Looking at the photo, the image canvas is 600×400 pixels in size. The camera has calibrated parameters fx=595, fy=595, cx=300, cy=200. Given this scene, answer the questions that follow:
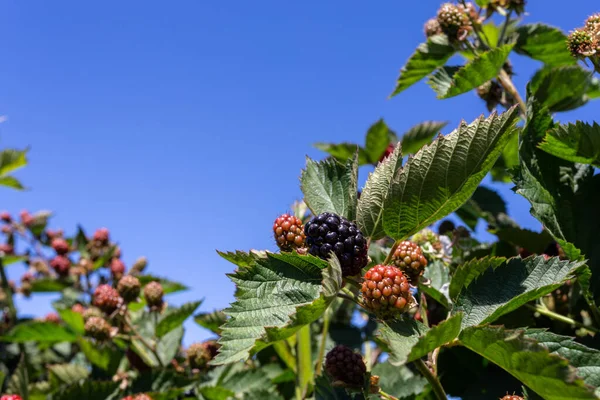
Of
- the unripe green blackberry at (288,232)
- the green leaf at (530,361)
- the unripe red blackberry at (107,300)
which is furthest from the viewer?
the unripe red blackberry at (107,300)

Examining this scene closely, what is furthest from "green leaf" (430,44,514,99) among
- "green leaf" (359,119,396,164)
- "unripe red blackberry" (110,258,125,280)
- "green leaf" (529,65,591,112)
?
"unripe red blackberry" (110,258,125,280)

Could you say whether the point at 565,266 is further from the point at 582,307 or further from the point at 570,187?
the point at 582,307

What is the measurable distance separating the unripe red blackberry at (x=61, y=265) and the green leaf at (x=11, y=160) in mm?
984

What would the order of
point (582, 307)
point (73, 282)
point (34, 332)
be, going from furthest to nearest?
1. point (73, 282)
2. point (34, 332)
3. point (582, 307)

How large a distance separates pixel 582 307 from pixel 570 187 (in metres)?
0.41

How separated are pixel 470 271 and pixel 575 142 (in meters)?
0.50

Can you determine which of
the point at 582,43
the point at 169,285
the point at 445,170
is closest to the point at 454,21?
the point at 582,43

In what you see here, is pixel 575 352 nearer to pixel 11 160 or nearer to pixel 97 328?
pixel 97 328

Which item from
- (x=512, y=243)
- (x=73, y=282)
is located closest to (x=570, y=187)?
(x=512, y=243)

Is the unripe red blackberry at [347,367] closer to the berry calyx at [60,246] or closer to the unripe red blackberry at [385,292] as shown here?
the unripe red blackberry at [385,292]

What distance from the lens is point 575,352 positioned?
3.78ft

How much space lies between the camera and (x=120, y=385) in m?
2.54

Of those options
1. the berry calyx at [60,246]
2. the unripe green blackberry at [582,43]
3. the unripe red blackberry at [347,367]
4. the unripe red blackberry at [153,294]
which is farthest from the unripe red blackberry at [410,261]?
the berry calyx at [60,246]

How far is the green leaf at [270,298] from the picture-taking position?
1.05 meters
